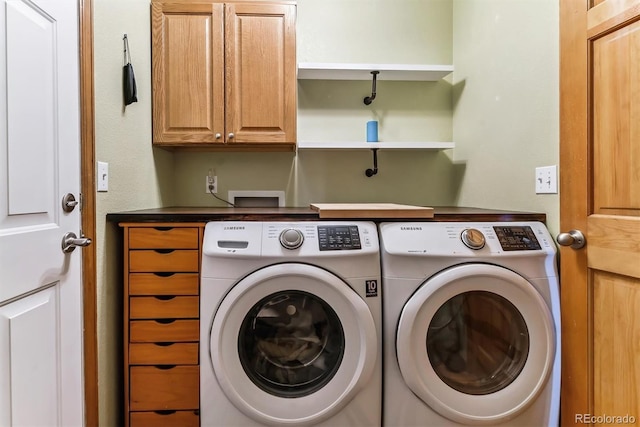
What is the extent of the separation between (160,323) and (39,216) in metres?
0.60

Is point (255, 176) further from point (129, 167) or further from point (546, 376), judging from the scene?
point (546, 376)

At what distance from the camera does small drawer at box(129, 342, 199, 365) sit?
54.7 inches

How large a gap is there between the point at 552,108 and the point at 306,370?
1376 millimetres

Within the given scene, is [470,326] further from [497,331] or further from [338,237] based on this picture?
[338,237]

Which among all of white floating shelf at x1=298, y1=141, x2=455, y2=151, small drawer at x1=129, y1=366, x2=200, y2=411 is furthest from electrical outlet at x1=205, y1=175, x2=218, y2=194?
small drawer at x1=129, y1=366, x2=200, y2=411

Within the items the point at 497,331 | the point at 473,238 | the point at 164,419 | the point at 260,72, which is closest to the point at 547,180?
the point at 473,238

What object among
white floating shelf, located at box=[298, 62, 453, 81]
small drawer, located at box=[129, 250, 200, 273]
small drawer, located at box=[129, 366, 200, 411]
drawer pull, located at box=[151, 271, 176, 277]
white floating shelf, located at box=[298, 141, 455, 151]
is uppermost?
white floating shelf, located at box=[298, 62, 453, 81]

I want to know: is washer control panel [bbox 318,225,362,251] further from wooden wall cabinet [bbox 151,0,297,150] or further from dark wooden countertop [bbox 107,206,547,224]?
wooden wall cabinet [bbox 151,0,297,150]

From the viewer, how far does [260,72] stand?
5.98 ft

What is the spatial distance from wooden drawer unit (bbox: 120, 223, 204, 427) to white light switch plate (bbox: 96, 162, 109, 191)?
0.17m

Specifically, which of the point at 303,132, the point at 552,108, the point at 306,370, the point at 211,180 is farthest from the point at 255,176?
the point at 552,108

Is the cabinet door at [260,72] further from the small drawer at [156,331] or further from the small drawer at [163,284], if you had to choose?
the small drawer at [156,331]

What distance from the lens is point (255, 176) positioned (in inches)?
84.5

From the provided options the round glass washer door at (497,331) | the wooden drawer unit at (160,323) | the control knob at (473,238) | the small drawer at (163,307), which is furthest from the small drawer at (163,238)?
the control knob at (473,238)
